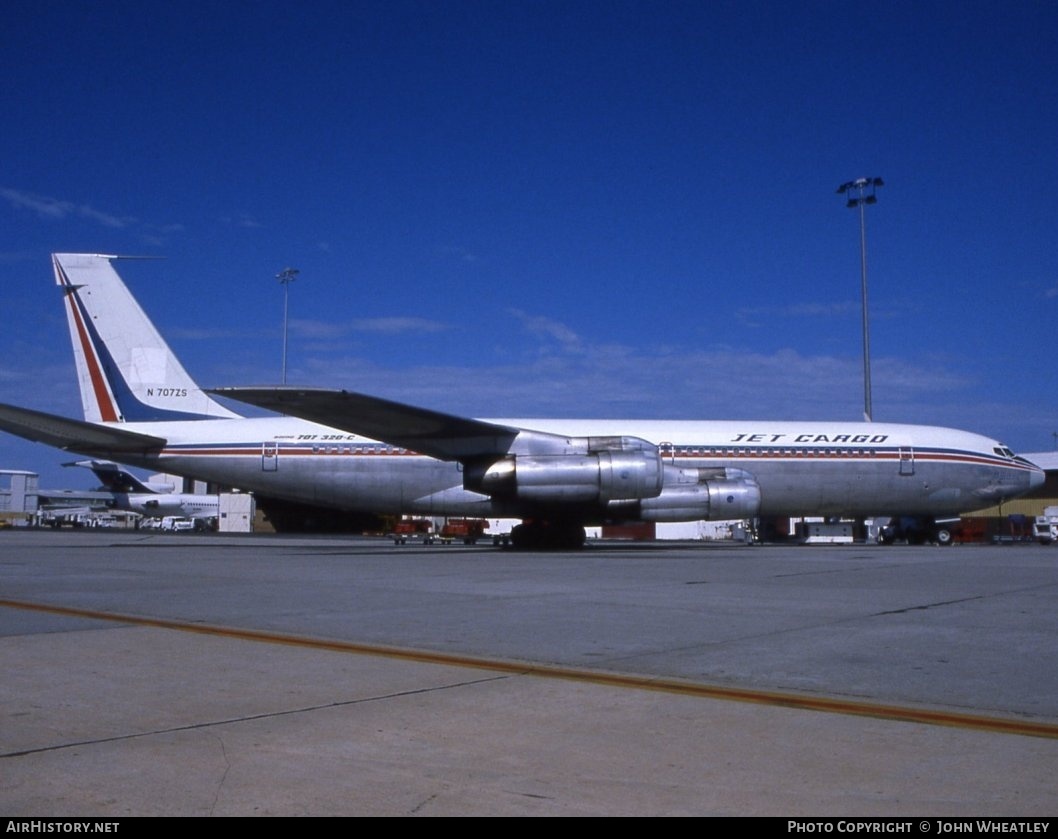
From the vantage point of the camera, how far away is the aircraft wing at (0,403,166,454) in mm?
20500

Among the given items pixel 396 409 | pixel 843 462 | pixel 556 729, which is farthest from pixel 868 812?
pixel 843 462

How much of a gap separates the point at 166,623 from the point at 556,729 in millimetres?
4771

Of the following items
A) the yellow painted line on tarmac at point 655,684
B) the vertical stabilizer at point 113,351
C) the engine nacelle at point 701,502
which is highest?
the vertical stabilizer at point 113,351

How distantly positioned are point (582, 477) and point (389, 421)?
449cm

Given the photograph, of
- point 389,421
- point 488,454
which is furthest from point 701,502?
point 389,421

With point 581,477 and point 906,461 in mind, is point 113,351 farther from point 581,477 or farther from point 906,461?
point 906,461

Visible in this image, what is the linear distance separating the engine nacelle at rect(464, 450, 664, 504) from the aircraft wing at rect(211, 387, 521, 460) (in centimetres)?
87

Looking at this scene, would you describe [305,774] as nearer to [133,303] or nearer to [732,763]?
[732,763]

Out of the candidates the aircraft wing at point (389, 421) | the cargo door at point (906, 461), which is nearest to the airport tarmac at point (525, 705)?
the aircraft wing at point (389, 421)

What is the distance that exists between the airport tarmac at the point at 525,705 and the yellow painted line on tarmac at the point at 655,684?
0.09 feet

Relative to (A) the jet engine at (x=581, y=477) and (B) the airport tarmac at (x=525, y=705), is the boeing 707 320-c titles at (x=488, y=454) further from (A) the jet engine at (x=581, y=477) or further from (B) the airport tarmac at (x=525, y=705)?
(B) the airport tarmac at (x=525, y=705)

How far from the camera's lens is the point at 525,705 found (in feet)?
15.8

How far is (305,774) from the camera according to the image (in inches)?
139

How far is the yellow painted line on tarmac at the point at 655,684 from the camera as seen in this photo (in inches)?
178
